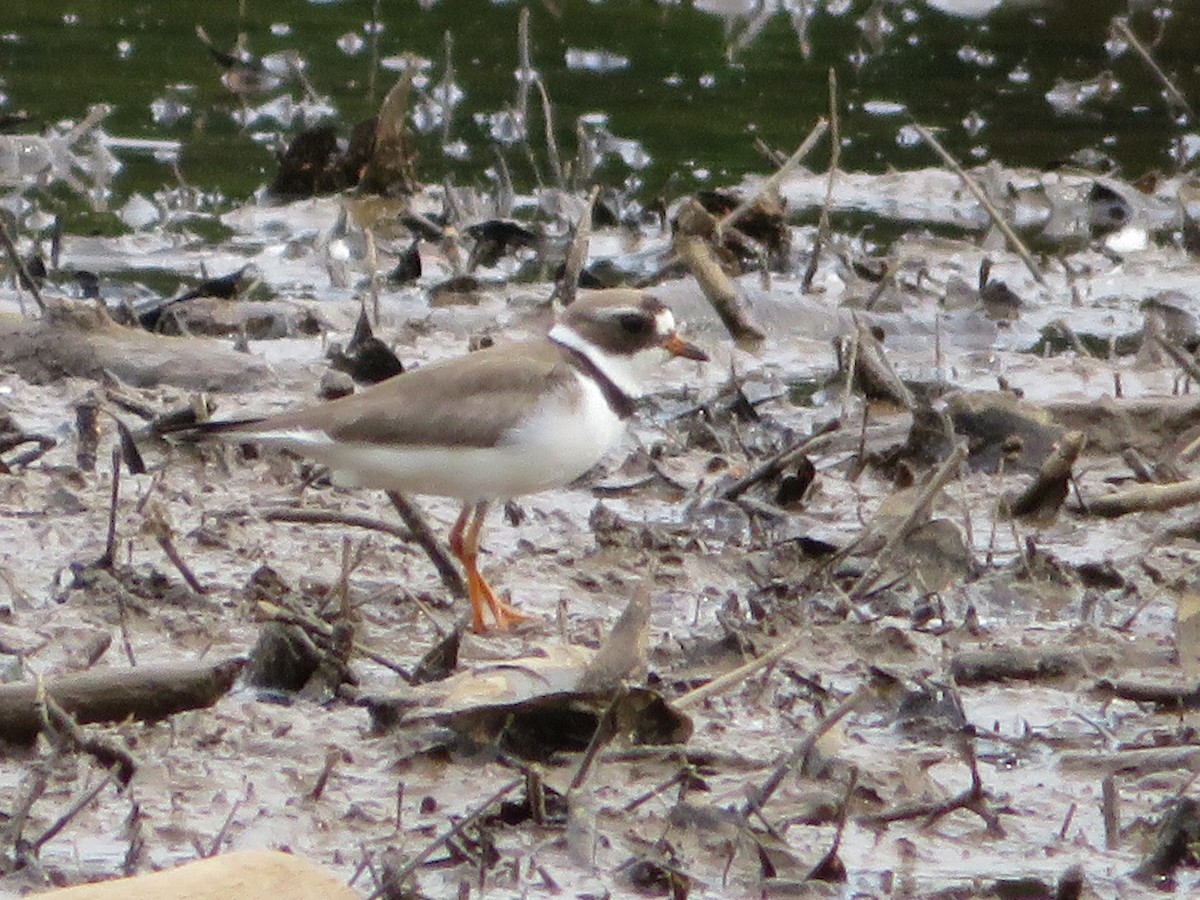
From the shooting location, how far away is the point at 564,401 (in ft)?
18.1

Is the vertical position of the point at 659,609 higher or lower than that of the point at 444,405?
lower

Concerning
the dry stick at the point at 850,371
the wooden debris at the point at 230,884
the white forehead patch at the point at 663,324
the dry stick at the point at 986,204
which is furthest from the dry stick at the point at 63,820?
the dry stick at the point at 986,204

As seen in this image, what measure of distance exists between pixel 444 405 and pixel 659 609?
0.72 m

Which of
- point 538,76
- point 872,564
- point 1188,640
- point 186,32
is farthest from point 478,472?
point 186,32

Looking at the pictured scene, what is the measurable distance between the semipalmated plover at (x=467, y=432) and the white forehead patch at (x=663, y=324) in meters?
0.47

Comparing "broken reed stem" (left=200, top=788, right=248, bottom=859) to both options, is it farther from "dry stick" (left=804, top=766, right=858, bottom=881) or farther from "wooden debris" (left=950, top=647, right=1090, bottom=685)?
"wooden debris" (left=950, top=647, right=1090, bottom=685)

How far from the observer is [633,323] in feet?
19.9

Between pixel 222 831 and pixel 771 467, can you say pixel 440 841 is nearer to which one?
pixel 222 831

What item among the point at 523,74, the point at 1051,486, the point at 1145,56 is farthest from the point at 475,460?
the point at 523,74

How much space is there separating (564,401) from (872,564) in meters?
0.86

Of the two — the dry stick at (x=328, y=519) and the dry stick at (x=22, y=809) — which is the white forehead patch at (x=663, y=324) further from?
the dry stick at (x=22, y=809)

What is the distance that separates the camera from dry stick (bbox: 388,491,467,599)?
526cm

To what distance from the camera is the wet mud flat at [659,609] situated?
381 centimetres

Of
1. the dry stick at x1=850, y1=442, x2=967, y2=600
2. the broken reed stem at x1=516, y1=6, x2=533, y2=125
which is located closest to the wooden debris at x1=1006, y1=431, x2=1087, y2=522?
the dry stick at x1=850, y1=442, x2=967, y2=600
